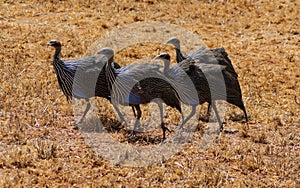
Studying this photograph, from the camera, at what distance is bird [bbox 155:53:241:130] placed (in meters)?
7.22

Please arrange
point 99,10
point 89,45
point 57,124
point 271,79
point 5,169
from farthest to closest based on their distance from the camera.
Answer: point 99,10, point 89,45, point 271,79, point 57,124, point 5,169

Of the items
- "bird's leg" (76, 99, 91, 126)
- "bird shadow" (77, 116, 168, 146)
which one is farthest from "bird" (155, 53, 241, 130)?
"bird's leg" (76, 99, 91, 126)

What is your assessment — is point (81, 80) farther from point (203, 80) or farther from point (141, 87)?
point (203, 80)

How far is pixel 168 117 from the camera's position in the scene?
25.0 ft

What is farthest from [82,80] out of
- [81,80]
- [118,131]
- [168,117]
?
[168,117]

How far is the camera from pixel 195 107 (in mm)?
7410

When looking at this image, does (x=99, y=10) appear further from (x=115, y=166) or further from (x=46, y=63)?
(x=115, y=166)

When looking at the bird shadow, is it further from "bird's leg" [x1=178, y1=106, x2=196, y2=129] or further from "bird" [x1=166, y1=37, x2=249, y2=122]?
"bird" [x1=166, y1=37, x2=249, y2=122]

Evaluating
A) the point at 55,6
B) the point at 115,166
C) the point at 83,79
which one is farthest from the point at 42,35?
the point at 115,166

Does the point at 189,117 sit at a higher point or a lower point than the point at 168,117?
higher

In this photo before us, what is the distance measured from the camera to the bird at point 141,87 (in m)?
6.74

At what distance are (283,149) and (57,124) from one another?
2841mm

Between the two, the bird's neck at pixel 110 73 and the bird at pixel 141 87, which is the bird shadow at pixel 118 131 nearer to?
the bird at pixel 141 87

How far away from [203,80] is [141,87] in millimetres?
1003
